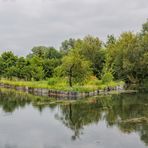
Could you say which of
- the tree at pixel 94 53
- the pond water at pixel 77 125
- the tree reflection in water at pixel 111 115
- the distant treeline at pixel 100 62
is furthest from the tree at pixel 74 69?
the tree at pixel 94 53

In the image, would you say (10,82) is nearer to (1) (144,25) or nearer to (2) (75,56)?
(2) (75,56)

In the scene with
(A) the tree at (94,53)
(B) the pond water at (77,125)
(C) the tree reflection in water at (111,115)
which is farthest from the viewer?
(A) the tree at (94,53)

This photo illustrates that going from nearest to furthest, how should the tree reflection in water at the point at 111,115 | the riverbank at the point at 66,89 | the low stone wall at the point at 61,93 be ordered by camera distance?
the tree reflection in water at the point at 111,115 → the low stone wall at the point at 61,93 → the riverbank at the point at 66,89

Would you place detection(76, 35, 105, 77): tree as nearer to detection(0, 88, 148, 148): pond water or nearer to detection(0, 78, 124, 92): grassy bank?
detection(0, 78, 124, 92): grassy bank

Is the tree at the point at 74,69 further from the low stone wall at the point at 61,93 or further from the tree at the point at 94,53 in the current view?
the tree at the point at 94,53

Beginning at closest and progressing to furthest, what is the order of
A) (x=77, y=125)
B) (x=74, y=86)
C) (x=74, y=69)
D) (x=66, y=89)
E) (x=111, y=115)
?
1. (x=77, y=125)
2. (x=111, y=115)
3. (x=66, y=89)
4. (x=74, y=86)
5. (x=74, y=69)

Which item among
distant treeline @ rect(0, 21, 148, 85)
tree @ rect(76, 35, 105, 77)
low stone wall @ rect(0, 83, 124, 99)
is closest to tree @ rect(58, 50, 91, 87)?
distant treeline @ rect(0, 21, 148, 85)

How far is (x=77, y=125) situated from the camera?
24.5 m

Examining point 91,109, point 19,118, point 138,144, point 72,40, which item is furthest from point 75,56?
point 72,40

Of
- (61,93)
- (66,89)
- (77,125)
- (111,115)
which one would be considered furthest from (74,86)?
(77,125)

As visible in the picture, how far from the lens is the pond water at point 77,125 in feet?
63.8

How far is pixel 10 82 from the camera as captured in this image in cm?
5944

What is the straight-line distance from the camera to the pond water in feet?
63.8

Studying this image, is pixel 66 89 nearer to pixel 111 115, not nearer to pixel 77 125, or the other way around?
pixel 111 115
